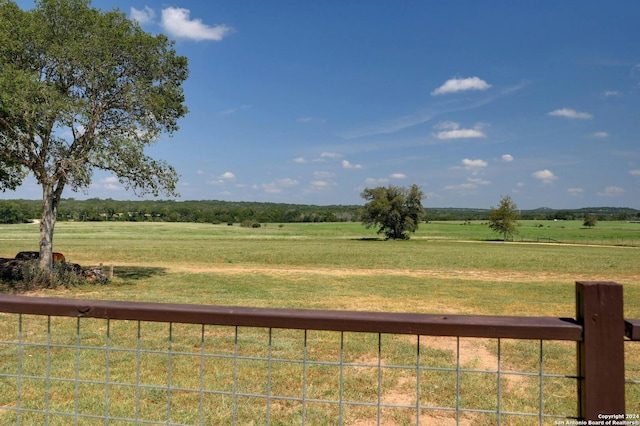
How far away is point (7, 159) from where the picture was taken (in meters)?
16.6

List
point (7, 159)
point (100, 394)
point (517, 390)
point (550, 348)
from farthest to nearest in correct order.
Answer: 1. point (7, 159)
2. point (550, 348)
3. point (517, 390)
4. point (100, 394)

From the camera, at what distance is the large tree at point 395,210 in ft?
202

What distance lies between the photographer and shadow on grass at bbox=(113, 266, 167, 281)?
66.2 ft

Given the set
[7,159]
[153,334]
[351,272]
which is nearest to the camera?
[153,334]

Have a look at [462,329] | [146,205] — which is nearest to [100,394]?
[462,329]

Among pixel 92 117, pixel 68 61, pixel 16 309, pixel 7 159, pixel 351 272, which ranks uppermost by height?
pixel 68 61

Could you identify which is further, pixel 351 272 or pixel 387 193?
pixel 387 193

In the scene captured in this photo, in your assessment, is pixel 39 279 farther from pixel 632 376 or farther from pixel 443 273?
pixel 443 273

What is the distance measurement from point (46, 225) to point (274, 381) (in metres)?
13.7

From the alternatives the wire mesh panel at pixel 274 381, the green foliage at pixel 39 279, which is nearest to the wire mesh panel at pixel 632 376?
the wire mesh panel at pixel 274 381

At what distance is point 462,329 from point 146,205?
136 meters

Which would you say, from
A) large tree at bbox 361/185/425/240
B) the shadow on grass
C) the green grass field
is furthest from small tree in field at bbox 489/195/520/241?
the shadow on grass

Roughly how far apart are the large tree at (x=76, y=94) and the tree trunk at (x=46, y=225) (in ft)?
0.12

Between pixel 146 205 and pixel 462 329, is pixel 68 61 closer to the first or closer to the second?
pixel 462 329
